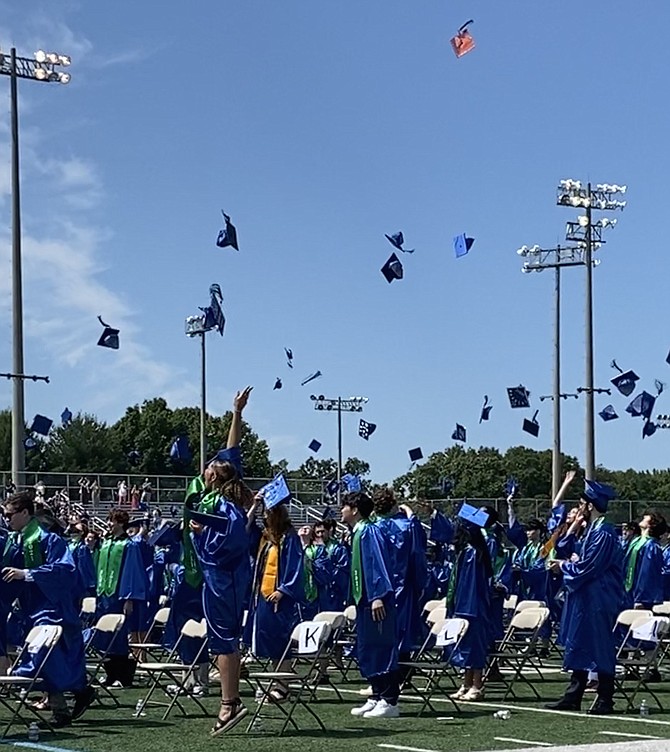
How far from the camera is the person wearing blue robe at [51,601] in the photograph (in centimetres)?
1121

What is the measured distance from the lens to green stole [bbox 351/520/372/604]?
12.0 meters

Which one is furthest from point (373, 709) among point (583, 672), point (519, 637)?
point (519, 637)

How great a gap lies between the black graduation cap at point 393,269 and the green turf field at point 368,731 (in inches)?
548

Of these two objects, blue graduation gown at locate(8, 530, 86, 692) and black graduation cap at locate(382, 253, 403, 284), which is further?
black graduation cap at locate(382, 253, 403, 284)

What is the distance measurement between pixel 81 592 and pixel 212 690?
328 centimetres

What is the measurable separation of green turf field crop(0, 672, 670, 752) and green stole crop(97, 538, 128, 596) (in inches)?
117

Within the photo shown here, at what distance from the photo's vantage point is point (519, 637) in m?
19.2

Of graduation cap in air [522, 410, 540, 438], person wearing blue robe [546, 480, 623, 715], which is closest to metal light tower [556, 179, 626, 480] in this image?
graduation cap in air [522, 410, 540, 438]

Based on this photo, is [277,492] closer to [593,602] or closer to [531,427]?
[593,602]

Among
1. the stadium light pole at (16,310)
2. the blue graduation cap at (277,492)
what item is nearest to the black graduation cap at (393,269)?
the stadium light pole at (16,310)

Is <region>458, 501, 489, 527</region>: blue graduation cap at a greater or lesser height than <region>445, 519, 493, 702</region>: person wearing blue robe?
greater

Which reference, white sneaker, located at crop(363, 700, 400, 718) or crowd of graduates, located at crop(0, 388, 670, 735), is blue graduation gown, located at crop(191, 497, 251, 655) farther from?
white sneaker, located at crop(363, 700, 400, 718)


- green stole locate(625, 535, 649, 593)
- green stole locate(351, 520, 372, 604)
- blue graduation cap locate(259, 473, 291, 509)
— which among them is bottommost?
green stole locate(625, 535, 649, 593)

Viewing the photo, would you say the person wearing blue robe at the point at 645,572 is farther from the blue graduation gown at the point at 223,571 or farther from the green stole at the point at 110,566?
the blue graduation gown at the point at 223,571
